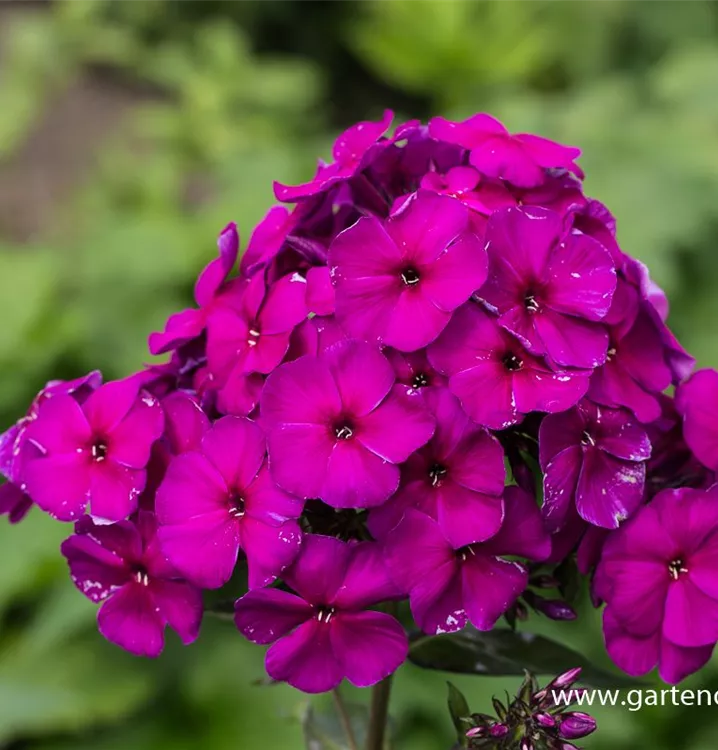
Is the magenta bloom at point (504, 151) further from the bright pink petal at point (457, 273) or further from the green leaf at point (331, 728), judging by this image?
the green leaf at point (331, 728)

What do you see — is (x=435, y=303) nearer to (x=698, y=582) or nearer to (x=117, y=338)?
(x=698, y=582)

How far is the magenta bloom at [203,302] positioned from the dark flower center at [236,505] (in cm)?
18

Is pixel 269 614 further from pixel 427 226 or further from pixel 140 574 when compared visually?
pixel 427 226

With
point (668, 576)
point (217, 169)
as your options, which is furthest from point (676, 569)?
point (217, 169)

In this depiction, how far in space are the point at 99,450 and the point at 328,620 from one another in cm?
25

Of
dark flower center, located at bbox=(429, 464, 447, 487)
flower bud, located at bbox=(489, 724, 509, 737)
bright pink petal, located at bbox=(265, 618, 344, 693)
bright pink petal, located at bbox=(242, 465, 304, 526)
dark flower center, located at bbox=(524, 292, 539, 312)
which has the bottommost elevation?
flower bud, located at bbox=(489, 724, 509, 737)

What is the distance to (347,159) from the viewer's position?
0.92m

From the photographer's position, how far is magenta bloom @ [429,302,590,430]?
74cm

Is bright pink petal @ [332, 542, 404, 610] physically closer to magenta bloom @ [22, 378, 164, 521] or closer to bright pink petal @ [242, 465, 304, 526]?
bright pink petal @ [242, 465, 304, 526]

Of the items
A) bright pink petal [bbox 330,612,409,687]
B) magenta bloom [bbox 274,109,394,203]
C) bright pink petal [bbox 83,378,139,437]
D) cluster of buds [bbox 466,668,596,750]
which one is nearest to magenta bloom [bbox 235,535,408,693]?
bright pink petal [bbox 330,612,409,687]

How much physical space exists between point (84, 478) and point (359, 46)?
12.4ft

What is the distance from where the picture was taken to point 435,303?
2.48 ft

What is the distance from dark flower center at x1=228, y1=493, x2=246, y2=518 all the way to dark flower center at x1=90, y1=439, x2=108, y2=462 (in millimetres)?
134

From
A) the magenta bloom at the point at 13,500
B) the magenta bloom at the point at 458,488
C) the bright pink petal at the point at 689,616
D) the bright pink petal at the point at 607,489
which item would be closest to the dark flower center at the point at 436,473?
the magenta bloom at the point at 458,488
